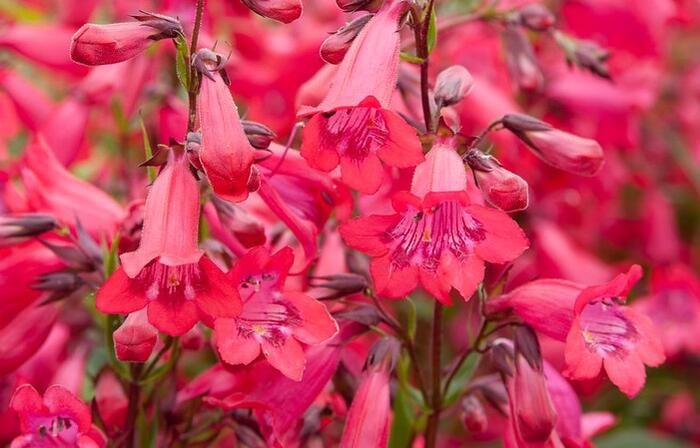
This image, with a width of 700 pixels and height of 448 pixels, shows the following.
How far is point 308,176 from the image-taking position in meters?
1.60

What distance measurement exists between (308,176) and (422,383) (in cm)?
38

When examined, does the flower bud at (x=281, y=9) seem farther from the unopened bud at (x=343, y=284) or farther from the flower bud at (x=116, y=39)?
the unopened bud at (x=343, y=284)

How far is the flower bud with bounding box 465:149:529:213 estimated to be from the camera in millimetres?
1361

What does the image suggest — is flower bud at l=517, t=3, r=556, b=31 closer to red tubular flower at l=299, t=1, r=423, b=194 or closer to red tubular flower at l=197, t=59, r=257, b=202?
red tubular flower at l=299, t=1, r=423, b=194

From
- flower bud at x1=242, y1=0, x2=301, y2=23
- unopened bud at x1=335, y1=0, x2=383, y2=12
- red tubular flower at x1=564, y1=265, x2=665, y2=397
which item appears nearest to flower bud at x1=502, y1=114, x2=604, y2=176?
red tubular flower at x1=564, y1=265, x2=665, y2=397

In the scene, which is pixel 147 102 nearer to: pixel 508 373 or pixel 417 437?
pixel 417 437

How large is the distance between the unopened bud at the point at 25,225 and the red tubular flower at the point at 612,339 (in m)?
0.85

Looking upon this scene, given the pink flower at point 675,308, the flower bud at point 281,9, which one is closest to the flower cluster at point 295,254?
the flower bud at point 281,9

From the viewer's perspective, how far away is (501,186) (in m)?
1.36

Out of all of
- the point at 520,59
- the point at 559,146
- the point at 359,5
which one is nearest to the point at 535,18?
the point at 520,59

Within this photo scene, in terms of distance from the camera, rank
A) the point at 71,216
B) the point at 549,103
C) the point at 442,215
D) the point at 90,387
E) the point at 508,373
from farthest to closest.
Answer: the point at 549,103 → the point at 90,387 → the point at 71,216 → the point at 508,373 → the point at 442,215

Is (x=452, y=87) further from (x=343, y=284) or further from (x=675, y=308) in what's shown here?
(x=675, y=308)

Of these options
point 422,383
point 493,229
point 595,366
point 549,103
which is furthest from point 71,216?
point 549,103

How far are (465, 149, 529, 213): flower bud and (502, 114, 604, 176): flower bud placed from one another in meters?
0.19
